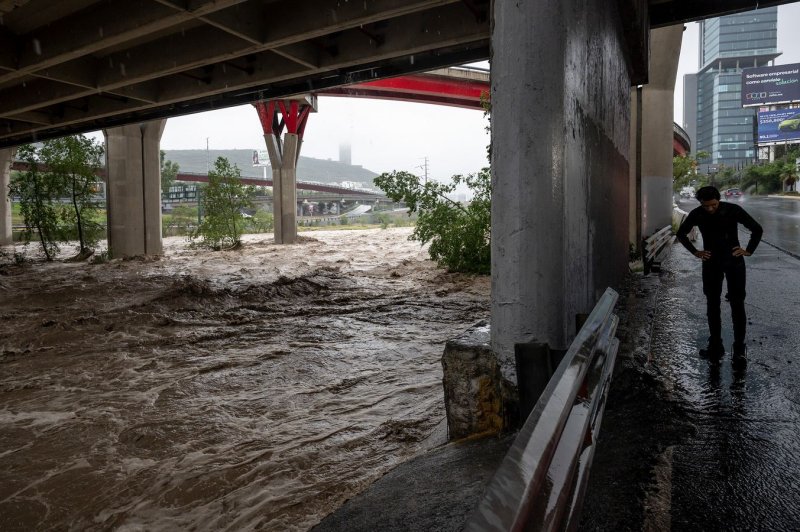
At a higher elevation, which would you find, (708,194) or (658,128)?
(658,128)

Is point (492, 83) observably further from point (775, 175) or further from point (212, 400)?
point (775, 175)

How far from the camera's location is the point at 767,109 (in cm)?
9606

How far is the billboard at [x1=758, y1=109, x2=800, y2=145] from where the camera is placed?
90625mm

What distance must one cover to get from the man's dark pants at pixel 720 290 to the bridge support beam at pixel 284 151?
999 inches

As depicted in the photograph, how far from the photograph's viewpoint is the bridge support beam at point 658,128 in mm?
17234

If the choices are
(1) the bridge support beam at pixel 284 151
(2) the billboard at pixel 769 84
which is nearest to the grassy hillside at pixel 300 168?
(2) the billboard at pixel 769 84

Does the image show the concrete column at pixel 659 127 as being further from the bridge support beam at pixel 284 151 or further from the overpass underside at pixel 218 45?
the bridge support beam at pixel 284 151

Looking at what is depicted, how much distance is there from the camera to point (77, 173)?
2070 centimetres

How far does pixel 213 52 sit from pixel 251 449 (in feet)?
31.2

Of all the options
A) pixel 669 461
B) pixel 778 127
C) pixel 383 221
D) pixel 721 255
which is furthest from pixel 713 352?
pixel 778 127

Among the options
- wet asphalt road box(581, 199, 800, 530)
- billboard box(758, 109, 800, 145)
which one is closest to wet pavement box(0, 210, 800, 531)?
wet asphalt road box(581, 199, 800, 530)

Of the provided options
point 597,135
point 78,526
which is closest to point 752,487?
point 597,135

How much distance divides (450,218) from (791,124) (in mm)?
102103

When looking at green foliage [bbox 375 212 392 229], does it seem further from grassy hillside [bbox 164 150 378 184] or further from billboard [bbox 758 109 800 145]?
grassy hillside [bbox 164 150 378 184]
